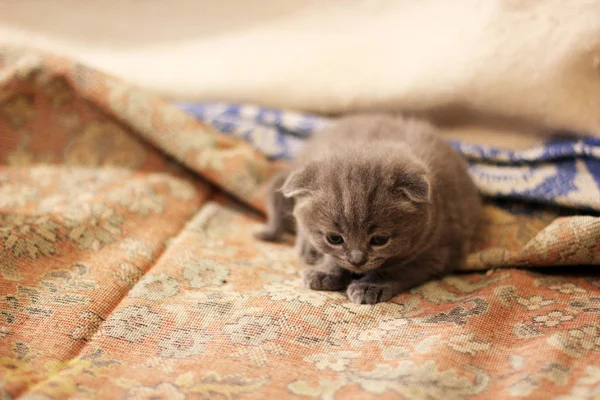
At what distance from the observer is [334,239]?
57.0 inches

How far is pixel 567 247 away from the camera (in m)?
1.41

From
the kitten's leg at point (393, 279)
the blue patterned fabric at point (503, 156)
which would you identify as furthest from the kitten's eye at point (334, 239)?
the blue patterned fabric at point (503, 156)

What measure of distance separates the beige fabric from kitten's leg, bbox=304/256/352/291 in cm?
75

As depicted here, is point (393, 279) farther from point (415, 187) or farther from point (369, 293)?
point (415, 187)

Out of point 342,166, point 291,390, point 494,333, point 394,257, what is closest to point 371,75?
point 342,166

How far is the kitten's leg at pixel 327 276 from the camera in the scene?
1.44 meters

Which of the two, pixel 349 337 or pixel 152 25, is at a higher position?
pixel 152 25

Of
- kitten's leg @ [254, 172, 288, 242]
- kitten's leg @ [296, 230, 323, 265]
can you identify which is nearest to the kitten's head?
kitten's leg @ [296, 230, 323, 265]

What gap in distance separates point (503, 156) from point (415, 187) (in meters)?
0.60

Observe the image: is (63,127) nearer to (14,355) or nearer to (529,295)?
(14,355)

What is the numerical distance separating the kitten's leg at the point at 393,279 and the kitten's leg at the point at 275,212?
1.29 ft

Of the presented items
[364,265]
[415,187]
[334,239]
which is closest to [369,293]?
[364,265]

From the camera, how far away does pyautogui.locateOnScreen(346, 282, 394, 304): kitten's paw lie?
1.36 metres

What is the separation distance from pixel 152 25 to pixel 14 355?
164 cm
